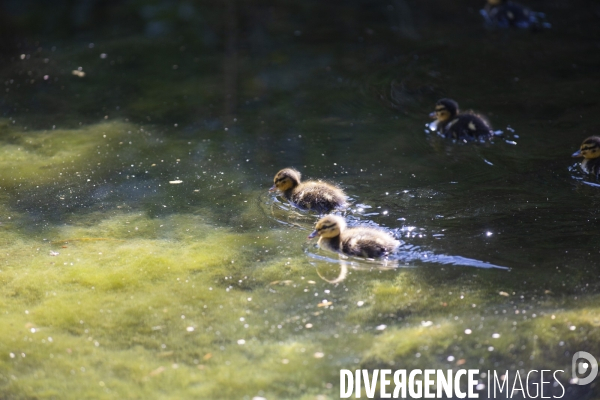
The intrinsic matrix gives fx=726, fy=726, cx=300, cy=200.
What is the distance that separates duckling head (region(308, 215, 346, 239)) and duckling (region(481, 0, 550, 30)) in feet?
16.3

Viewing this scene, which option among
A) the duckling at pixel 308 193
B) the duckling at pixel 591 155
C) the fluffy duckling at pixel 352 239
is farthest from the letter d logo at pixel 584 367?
the duckling at pixel 591 155

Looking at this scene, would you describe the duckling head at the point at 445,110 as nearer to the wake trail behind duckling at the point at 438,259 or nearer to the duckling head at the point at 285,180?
the duckling head at the point at 285,180

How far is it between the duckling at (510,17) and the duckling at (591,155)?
11.6ft

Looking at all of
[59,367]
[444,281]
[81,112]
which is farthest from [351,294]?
[81,112]

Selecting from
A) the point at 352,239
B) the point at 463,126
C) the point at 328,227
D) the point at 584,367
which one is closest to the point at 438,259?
the point at 352,239

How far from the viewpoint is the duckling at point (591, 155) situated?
4.76 metres

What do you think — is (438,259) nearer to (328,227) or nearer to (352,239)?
(352,239)

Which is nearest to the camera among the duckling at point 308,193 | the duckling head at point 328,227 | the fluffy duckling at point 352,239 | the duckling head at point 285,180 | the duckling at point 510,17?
the fluffy duckling at point 352,239

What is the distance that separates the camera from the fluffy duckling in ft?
12.5

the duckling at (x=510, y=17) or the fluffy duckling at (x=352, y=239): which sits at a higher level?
the duckling at (x=510, y=17)

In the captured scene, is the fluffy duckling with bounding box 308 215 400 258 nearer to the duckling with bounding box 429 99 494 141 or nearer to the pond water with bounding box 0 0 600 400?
the pond water with bounding box 0 0 600 400

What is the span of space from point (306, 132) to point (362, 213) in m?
1.43

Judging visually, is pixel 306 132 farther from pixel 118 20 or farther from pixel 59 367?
pixel 118 20

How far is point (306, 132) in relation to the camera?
564 centimetres
